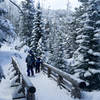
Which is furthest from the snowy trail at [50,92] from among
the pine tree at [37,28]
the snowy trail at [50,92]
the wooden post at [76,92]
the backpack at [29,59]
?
the pine tree at [37,28]

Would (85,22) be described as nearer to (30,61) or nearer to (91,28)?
(91,28)

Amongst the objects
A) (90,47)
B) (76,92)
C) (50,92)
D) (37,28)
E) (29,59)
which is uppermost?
(37,28)

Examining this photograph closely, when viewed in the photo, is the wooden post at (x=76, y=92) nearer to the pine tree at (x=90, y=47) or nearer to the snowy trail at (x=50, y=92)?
the snowy trail at (x=50, y=92)

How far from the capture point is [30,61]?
48.7ft

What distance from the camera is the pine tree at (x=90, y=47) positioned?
49.7 ft

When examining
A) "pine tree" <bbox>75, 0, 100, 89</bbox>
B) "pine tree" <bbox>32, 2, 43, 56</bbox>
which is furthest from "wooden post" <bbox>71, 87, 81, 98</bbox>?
"pine tree" <bbox>32, 2, 43, 56</bbox>

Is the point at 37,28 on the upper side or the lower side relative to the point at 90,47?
upper

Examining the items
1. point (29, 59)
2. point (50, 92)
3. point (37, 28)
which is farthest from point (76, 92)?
point (37, 28)

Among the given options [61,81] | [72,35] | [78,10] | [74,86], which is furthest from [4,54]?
[74,86]

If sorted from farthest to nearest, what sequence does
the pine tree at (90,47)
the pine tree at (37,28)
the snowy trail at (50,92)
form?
the pine tree at (37,28) < the pine tree at (90,47) < the snowy trail at (50,92)

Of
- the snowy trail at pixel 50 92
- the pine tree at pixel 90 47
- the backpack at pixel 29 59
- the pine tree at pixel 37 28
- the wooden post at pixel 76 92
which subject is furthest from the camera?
the pine tree at pixel 37 28

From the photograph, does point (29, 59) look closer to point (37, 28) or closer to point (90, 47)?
point (90, 47)

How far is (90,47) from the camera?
50.9 ft

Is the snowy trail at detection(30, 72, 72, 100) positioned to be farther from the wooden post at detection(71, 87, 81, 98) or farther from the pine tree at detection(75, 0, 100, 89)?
the pine tree at detection(75, 0, 100, 89)
